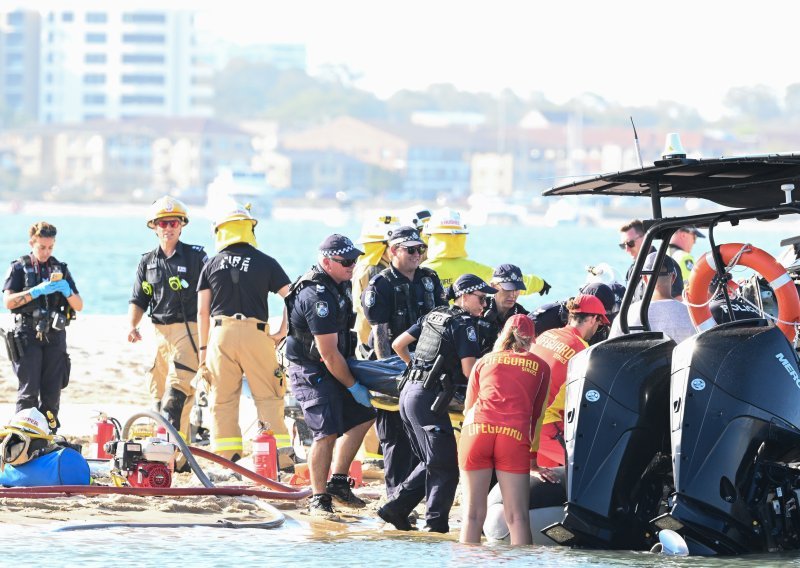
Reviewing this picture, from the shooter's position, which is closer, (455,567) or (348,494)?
(455,567)

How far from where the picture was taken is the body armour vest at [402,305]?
426 inches

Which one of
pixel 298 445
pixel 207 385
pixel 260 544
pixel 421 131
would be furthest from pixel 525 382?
pixel 421 131

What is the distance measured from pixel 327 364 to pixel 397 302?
29.4 inches

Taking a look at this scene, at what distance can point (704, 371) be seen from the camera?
820cm

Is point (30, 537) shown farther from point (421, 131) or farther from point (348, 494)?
point (421, 131)

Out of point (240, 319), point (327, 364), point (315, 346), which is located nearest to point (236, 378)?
point (240, 319)

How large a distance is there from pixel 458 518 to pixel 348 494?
0.75m

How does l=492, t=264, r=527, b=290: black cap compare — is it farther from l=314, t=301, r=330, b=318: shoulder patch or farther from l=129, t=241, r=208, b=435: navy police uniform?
l=129, t=241, r=208, b=435: navy police uniform

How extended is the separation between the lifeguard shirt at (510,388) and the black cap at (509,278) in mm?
2146

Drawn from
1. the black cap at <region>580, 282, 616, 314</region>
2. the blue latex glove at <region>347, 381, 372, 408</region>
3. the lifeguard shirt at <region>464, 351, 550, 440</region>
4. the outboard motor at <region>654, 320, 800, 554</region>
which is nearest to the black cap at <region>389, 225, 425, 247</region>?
the blue latex glove at <region>347, 381, 372, 408</region>

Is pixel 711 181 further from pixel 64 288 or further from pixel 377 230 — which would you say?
pixel 64 288

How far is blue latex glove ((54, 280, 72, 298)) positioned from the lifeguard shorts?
481 centimetres

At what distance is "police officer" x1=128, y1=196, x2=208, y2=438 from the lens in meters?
12.4

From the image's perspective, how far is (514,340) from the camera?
886 cm
